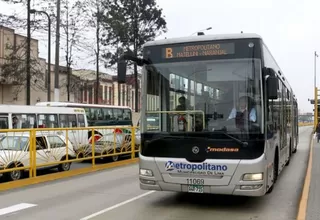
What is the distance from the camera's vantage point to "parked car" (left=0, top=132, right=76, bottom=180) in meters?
10.9

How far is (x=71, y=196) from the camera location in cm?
953

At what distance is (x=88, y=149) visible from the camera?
14.4 meters

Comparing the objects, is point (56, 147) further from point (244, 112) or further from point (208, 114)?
point (244, 112)

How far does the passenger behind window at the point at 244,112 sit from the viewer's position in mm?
7379

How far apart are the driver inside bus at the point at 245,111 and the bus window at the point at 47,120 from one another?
1488 centimetres

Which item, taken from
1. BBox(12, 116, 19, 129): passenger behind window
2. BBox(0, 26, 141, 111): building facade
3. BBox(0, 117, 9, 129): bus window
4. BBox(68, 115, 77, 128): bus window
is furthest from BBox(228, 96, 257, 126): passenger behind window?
BBox(0, 26, 141, 111): building facade

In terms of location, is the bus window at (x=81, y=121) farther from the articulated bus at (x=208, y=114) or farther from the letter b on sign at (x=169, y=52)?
the letter b on sign at (x=169, y=52)

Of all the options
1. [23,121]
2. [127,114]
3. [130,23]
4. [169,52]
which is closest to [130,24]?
[130,23]

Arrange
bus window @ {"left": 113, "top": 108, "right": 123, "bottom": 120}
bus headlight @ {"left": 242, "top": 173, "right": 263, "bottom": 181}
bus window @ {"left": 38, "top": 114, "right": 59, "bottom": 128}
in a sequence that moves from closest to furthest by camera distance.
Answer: bus headlight @ {"left": 242, "top": 173, "right": 263, "bottom": 181}
bus window @ {"left": 38, "top": 114, "right": 59, "bottom": 128}
bus window @ {"left": 113, "top": 108, "right": 123, "bottom": 120}

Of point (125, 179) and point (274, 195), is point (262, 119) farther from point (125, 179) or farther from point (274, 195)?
point (125, 179)

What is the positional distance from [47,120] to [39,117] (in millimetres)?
764

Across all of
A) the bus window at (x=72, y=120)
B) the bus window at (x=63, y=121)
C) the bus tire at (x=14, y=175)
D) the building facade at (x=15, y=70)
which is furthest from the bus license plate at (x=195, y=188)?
the building facade at (x=15, y=70)

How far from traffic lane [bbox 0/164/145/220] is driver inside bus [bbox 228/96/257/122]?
126 inches

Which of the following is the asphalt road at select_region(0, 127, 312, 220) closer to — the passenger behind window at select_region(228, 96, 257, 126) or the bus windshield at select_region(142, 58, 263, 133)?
the bus windshield at select_region(142, 58, 263, 133)
